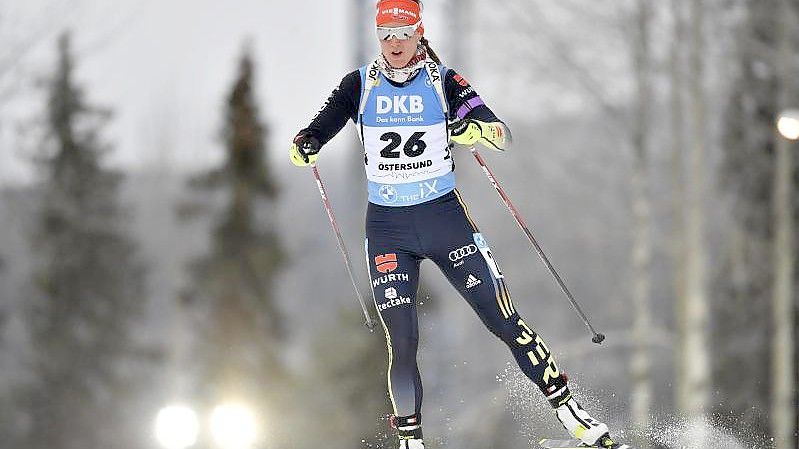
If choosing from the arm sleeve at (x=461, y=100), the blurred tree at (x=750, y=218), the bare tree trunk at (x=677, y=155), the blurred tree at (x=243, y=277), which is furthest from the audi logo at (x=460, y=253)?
the blurred tree at (x=243, y=277)

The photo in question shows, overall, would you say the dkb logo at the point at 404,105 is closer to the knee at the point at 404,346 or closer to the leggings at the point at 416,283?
the leggings at the point at 416,283

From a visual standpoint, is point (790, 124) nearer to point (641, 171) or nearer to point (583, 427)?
point (583, 427)

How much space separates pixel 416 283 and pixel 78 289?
28.8m

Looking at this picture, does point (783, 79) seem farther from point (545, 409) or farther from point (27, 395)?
point (27, 395)

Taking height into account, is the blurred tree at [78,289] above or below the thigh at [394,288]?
above

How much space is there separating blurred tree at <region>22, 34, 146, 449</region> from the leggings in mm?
27472

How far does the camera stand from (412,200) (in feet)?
23.6

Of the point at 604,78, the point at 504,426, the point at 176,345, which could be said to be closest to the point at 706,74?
the point at 604,78

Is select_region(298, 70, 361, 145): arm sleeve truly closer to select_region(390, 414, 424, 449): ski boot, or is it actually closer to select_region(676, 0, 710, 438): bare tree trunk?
select_region(390, 414, 424, 449): ski boot

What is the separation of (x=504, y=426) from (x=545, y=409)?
41.9 feet

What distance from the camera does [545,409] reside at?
32.2ft

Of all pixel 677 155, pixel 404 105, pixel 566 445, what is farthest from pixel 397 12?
pixel 677 155

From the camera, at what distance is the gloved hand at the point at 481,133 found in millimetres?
6875

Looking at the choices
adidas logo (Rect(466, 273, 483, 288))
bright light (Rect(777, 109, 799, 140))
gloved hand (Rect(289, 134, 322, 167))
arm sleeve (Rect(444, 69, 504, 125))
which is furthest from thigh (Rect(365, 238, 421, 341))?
bright light (Rect(777, 109, 799, 140))
